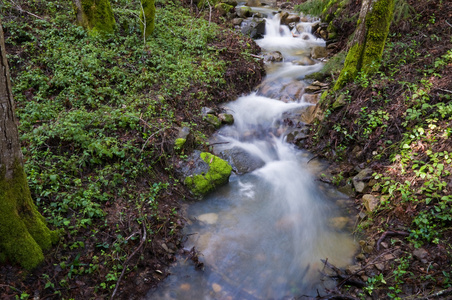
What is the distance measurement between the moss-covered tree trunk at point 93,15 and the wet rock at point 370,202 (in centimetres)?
826

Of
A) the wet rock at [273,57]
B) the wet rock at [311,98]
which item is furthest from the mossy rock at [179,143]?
the wet rock at [273,57]

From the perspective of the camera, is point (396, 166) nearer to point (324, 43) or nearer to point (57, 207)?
point (57, 207)

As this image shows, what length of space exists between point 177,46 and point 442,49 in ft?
23.8

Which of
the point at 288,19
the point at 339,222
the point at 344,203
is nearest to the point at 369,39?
the point at 344,203

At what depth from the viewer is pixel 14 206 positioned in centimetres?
321

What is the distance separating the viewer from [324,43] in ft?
40.7

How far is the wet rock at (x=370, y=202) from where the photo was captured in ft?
16.3

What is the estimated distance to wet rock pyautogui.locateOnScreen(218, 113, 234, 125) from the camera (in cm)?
792

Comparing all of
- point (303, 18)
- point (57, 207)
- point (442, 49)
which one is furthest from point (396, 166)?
point (303, 18)

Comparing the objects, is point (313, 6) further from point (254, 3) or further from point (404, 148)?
point (404, 148)

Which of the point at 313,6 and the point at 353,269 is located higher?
the point at 313,6

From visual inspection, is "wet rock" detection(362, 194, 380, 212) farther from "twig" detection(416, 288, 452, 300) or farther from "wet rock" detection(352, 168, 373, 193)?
"twig" detection(416, 288, 452, 300)

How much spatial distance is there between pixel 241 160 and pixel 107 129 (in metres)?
3.07

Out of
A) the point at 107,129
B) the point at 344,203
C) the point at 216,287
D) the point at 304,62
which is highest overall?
the point at 304,62
